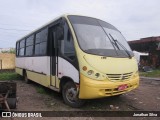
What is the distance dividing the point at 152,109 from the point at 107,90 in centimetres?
163

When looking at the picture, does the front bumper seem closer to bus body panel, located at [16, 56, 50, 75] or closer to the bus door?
the bus door

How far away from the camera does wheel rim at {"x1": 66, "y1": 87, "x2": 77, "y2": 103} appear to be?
23.1 ft

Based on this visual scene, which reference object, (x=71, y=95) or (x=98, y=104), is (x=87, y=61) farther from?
(x=98, y=104)

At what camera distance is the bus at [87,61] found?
650cm

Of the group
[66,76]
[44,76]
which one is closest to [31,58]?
[44,76]

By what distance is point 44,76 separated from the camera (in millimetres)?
9375

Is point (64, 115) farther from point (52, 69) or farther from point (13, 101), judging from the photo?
point (52, 69)

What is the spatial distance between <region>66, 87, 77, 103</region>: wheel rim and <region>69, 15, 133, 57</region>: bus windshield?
1258mm

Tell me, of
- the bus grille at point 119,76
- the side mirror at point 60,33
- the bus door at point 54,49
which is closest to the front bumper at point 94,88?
the bus grille at point 119,76

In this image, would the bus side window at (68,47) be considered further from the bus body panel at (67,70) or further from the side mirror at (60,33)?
the side mirror at (60,33)

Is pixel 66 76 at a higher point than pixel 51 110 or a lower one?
higher

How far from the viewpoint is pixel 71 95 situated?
7.27m

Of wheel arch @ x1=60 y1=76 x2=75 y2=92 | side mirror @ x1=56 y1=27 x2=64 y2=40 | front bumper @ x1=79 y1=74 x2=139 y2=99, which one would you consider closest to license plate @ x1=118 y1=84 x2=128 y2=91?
front bumper @ x1=79 y1=74 x2=139 y2=99

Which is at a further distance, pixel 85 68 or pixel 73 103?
pixel 73 103
